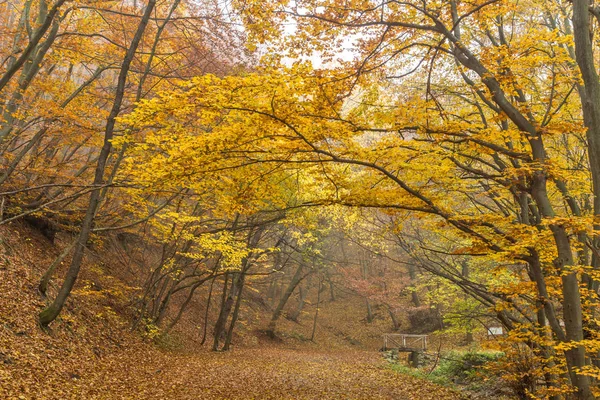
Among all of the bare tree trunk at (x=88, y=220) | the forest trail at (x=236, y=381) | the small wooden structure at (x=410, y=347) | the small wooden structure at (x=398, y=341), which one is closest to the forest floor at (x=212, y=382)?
the forest trail at (x=236, y=381)

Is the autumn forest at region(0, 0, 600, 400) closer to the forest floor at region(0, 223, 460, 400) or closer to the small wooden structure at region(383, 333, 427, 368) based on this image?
the forest floor at region(0, 223, 460, 400)

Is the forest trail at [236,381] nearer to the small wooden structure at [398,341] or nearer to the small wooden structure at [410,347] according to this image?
the small wooden structure at [410,347]

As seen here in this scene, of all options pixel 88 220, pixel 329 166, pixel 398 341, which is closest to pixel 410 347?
pixel 398 341

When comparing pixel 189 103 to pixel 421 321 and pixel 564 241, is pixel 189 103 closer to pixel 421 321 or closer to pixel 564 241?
pixel 564 241

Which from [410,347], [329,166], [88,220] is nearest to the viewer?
[329,166]

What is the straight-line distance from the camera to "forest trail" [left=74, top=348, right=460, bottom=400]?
7535 millimetres

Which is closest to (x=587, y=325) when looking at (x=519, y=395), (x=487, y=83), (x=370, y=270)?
(x=519, y=395)

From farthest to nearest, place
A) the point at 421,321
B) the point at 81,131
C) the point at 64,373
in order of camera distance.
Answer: the point at 421,321 → the point at 81,131 → the point at 64,373

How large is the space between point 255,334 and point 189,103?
57.6 ft

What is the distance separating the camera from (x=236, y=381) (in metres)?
9.43

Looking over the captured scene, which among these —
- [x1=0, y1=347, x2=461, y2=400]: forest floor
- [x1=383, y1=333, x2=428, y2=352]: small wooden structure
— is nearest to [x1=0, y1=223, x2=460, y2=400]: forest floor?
[x1=0, y1=347, x2=461, y2=400]: forest floor

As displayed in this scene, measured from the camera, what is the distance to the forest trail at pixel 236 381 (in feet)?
24.7

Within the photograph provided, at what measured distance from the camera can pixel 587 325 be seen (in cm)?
717

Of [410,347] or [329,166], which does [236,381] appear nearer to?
[329,166]
